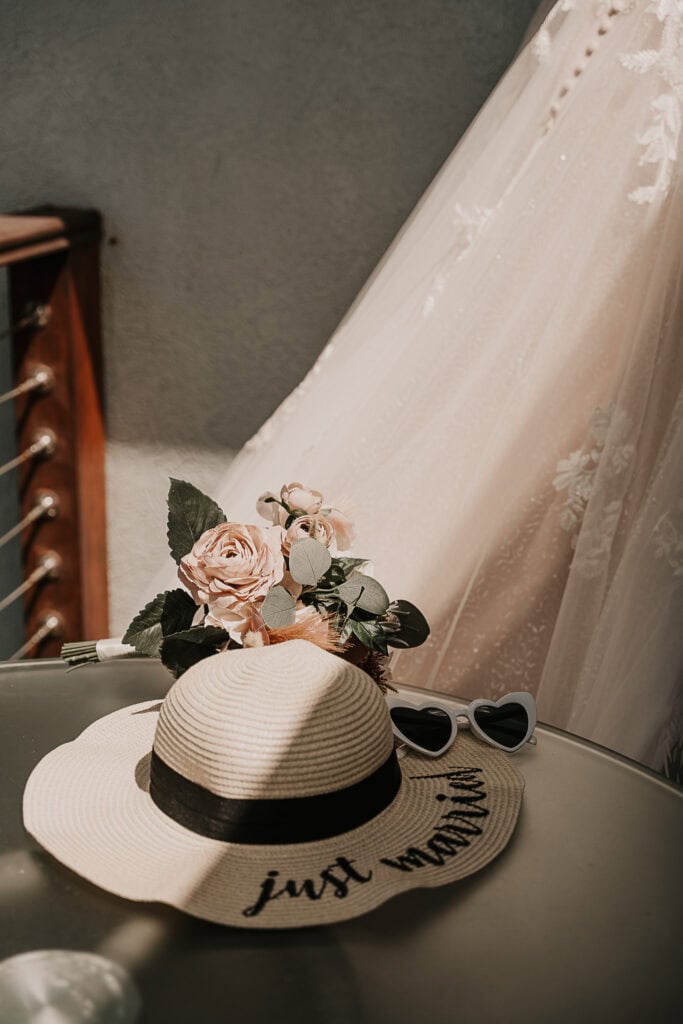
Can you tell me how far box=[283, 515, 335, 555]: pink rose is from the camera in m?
0.85

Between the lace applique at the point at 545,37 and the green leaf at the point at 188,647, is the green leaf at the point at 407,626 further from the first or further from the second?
the lace applique at the point at 545,37

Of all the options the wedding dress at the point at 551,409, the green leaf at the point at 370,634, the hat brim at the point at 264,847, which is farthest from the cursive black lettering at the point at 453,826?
the wedding dress at the point at 551,409

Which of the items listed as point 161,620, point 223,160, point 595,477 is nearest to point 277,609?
point 161,620

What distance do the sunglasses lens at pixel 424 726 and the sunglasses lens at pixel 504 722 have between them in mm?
37

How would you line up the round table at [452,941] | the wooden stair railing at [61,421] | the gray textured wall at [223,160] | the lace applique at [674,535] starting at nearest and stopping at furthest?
the round table at [452,941], the lace applique at [674,535], the gray textured wall at [223,160], the wooden stair railing at [61,421]

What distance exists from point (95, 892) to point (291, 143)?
4.46 ft

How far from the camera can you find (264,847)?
66 cm

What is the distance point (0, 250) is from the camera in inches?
64.0

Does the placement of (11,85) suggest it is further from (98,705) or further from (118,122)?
(98,705)

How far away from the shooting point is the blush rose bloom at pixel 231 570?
0.80m

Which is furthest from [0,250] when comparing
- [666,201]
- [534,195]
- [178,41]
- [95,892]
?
[95,892]

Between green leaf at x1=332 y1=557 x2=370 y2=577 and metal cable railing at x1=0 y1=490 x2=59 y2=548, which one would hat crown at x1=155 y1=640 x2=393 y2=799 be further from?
metal cable railing at x1=0 y1=490 x2=59 y2=548

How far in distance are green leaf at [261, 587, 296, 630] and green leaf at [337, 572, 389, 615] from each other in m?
0.05

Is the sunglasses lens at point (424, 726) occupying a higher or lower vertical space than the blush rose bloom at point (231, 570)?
lower
